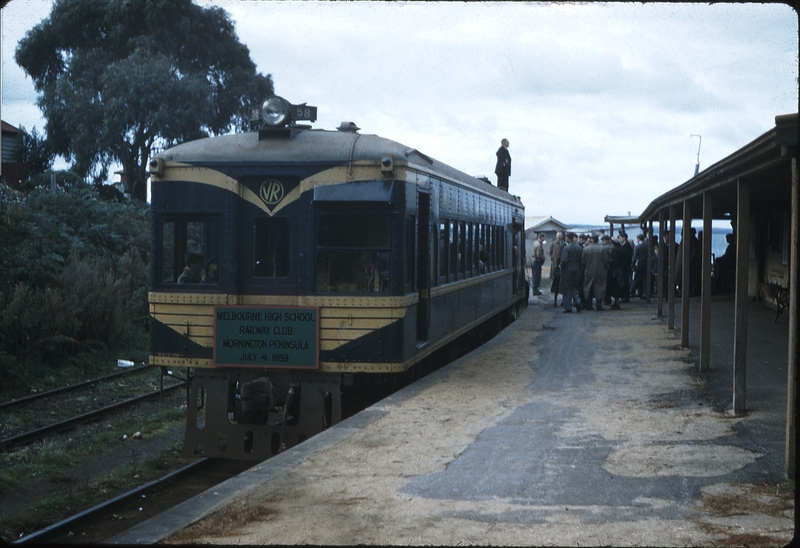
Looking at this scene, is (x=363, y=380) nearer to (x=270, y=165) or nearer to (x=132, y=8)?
(x=270, y=165)

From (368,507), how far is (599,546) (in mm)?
1518

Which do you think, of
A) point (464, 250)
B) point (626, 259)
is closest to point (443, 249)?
Answer: point (464, 250)

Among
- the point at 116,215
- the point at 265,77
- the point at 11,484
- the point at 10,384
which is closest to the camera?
the point at 11,484

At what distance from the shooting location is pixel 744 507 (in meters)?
5.65

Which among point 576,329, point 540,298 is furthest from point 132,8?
point 576,329

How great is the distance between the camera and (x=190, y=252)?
360 inches

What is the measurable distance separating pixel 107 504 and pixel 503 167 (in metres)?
15.8

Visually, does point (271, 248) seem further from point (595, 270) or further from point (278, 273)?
point (595, 270)

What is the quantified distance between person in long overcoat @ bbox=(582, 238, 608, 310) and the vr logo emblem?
13199 mm

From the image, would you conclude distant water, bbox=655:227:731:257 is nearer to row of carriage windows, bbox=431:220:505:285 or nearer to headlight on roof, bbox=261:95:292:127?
row of carriage windows, bbox=431:220:505:285

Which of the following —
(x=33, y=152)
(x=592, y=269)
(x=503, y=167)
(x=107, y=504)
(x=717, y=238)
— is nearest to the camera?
(x=107, y=504)

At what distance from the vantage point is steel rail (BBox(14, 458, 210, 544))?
6848 mm

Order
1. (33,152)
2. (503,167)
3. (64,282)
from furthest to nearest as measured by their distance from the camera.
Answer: (33,152)
(503,167)
(64,282)

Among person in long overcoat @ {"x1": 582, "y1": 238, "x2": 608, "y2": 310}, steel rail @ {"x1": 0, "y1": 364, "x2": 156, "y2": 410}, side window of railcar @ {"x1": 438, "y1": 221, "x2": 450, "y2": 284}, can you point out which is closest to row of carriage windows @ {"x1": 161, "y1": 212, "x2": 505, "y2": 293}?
side window of railcar @ {"x1": 438, "y1": 221, "x2": 450, "y2": 284}
